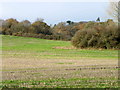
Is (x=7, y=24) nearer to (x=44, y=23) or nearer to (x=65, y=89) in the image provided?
(x=44, y=23)

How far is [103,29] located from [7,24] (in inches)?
1912

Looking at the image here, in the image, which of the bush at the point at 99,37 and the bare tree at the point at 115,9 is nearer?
the bush at the point at 99,37

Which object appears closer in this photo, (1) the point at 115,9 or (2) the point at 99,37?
(2) the point at 99,37

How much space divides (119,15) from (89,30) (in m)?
10.3

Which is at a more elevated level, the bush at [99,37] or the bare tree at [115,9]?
the bare tree at [115,9]

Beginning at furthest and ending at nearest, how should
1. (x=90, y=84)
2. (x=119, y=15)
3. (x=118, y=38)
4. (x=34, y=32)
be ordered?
(x=34, y=32) < (x=119, y=15) < (x=118, y=38) < (x=90, y=84)

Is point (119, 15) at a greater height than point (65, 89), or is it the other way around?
point (119, 15)

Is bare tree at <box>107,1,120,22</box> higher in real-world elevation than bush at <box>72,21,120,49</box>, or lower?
higher

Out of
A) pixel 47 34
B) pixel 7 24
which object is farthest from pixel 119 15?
pixel 7 24

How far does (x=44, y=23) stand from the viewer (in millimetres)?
96750

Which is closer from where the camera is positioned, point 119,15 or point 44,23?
point 119,15

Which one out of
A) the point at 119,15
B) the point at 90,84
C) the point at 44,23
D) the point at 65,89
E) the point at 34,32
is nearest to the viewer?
the point at 65,89

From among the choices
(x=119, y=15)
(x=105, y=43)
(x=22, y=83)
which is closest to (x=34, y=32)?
(x=119, y=15)

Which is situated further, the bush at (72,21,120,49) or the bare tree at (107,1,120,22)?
the bare tree at (107,1,120,22)
